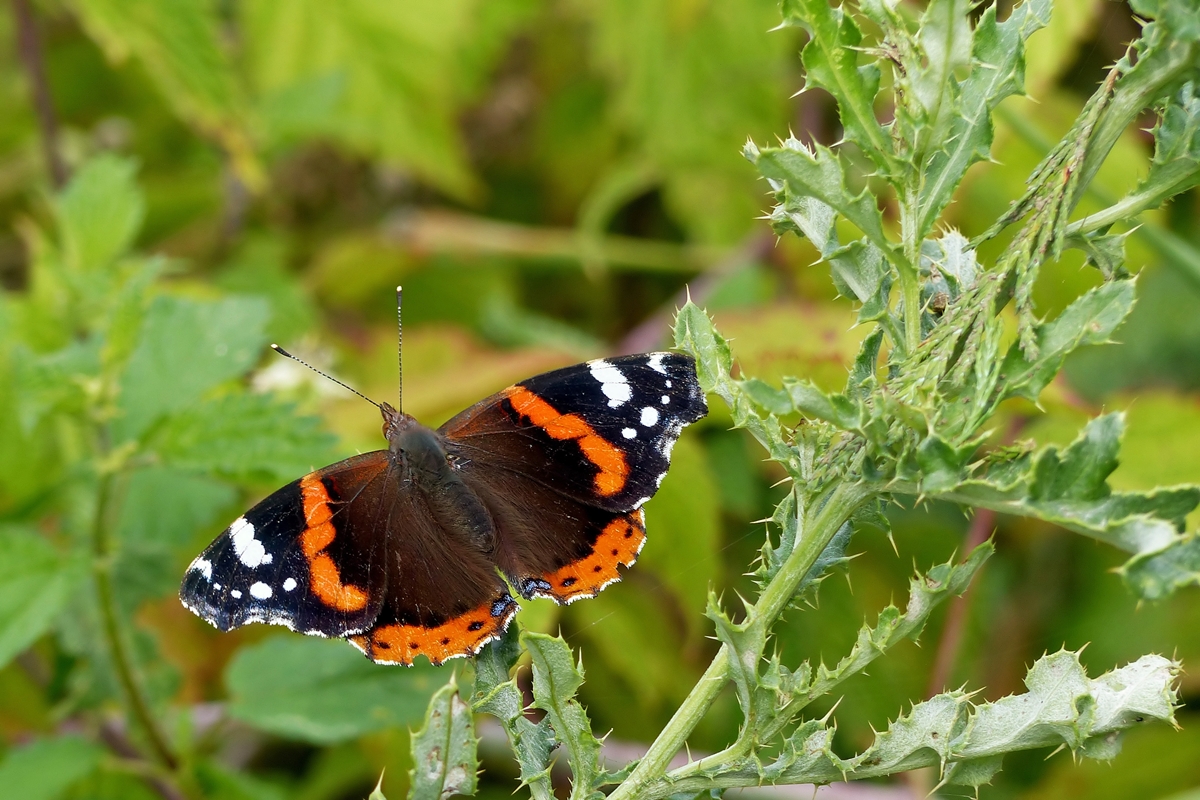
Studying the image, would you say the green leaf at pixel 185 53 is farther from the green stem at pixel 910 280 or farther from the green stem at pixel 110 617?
the green stem at pixel 910 280

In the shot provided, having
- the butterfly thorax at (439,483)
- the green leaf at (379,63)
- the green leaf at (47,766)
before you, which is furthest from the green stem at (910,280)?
the green leaf at (379,63)

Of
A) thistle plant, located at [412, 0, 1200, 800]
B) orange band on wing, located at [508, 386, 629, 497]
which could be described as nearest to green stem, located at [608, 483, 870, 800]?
thistle plant, located at [412, 0, 1200, 800]

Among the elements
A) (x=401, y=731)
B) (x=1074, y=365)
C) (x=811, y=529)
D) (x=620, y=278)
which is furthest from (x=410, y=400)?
(x=1074, y=365)

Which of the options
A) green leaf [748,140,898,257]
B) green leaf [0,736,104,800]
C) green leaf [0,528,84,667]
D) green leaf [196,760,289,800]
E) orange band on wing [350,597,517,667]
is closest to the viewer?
green leaf [748,140,898,257]

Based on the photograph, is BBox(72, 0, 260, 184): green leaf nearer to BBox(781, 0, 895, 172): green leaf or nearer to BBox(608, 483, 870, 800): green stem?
BBox(781, 0, 895, 172): green leaf

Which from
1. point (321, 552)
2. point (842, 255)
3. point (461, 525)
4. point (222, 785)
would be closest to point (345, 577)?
point (321, 552)

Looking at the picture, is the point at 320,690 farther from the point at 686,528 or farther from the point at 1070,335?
the point at 1070,335
